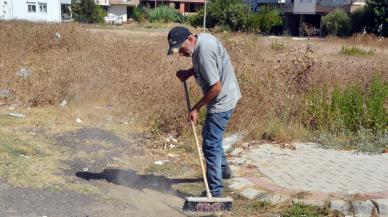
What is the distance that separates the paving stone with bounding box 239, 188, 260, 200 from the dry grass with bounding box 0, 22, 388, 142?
76.5 inches

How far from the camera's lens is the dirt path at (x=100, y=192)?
4441 mm

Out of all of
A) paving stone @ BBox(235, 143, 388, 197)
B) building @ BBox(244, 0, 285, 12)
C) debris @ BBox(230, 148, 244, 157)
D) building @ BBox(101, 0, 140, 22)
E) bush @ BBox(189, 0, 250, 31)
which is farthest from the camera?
building @ BBox(101, 0, 140, 22)

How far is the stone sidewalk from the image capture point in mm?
4672

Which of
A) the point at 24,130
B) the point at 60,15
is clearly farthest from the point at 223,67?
the point at 60,15

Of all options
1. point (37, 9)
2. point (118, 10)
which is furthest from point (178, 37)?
point (118, 10)

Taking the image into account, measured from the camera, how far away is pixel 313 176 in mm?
5383

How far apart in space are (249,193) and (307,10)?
54.5 metres

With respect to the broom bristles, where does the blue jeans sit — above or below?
above

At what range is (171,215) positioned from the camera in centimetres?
448

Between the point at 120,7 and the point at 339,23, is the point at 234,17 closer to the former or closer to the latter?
the point at 339,23

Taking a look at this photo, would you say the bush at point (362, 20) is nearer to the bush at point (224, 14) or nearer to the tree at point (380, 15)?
the tree at point (380, 15)

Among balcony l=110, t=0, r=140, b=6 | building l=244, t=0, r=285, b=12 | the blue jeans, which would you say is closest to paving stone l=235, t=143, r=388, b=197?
the blue jeans

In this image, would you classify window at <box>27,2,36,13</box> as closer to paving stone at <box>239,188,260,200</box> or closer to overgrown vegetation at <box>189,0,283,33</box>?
overgrown vegetation at <box>189,0,283,33</box>

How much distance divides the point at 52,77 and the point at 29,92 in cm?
57
